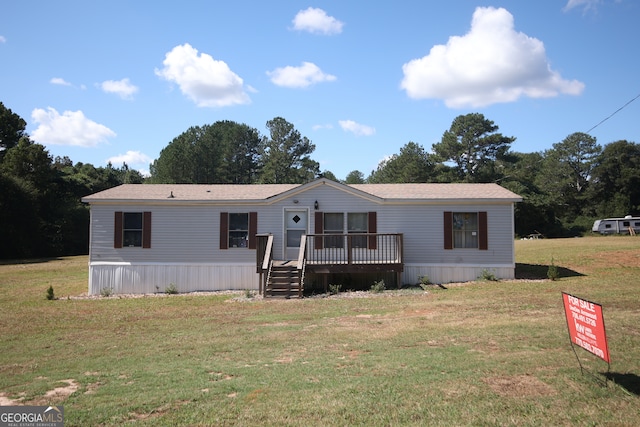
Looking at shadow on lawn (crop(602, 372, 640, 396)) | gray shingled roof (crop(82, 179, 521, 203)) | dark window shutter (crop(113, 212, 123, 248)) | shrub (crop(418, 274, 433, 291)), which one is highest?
gray shingled roof (crop(82, 179, 521, 203))

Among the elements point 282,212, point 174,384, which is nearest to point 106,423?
point 174,384

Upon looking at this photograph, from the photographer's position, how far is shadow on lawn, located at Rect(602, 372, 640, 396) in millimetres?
5340

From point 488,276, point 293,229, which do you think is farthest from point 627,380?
point 293,229

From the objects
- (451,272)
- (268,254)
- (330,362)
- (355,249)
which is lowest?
(330,362)

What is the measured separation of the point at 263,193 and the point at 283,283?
15.4 ft

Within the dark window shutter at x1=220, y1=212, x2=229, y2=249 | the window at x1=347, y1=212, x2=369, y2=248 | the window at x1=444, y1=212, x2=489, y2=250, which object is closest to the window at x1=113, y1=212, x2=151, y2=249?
the dark window shutter at x1=220, y1=212, x2=229, y2=249

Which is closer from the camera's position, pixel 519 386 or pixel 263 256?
pixel 519 386

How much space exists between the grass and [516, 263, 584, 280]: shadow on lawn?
3.44m

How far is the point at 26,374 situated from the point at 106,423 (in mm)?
2972

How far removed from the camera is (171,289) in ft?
55.0

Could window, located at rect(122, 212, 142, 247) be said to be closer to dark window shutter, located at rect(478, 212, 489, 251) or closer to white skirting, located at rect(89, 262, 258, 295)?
white skirting, located at rect(89, 262, 258, 295)

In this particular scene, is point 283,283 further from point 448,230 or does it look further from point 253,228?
point 448,230

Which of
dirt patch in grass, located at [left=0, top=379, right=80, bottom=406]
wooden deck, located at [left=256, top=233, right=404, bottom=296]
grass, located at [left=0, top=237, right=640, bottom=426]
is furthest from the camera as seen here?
wooden deck, located at [left=256, top=233, right=404, bottom=296]

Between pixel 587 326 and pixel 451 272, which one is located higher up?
pixel 587 326
